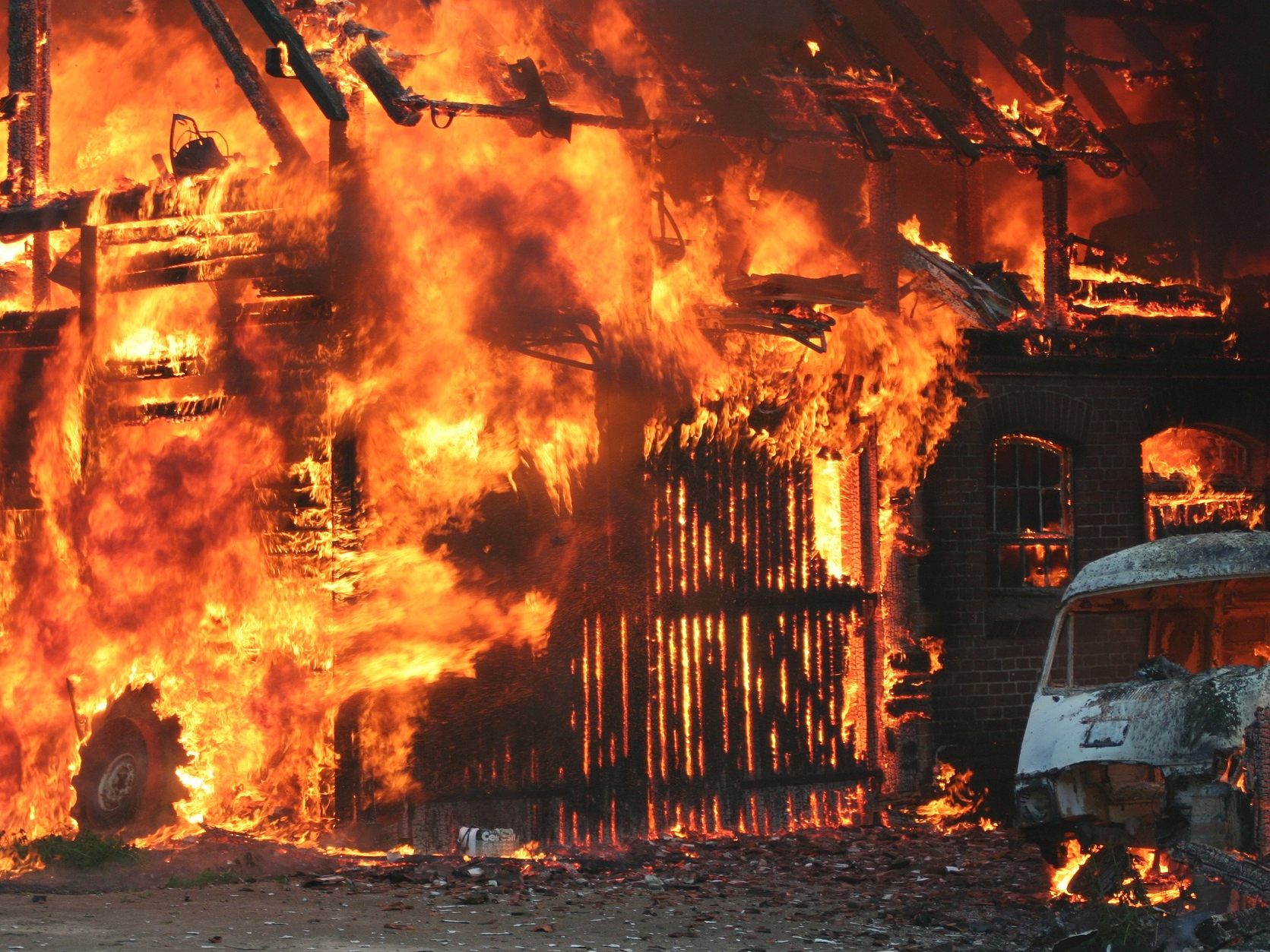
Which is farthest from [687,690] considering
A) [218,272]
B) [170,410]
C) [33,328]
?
[33,328]

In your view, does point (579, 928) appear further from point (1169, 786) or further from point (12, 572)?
point (12, 572)

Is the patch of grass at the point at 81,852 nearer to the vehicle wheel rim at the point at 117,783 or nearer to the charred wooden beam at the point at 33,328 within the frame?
the vehicle wheel rim at the point at 117,783

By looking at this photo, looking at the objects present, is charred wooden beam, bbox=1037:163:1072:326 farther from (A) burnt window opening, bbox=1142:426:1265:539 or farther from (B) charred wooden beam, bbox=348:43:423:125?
Result: (B) charred wooden beam, bbox=348:43:423:125

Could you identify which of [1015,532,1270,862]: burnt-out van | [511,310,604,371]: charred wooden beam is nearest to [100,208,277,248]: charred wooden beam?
[511,310,604,371]: charred wooden beam

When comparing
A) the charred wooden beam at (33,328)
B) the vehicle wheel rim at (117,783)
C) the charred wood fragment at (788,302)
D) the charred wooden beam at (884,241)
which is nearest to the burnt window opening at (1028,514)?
the charred wooden beam at (884,241)

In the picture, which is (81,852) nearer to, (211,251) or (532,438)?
(532,438)

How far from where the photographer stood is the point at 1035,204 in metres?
17.5

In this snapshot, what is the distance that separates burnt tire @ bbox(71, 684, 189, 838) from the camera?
10805mm

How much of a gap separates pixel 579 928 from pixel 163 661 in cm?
434

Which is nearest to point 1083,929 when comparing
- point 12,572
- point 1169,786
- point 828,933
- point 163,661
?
point 1169,786

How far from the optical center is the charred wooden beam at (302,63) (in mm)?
10445

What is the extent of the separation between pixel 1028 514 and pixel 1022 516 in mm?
73

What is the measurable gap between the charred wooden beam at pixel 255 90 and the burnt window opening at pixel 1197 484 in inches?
325

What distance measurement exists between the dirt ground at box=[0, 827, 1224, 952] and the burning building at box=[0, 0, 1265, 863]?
741mm
